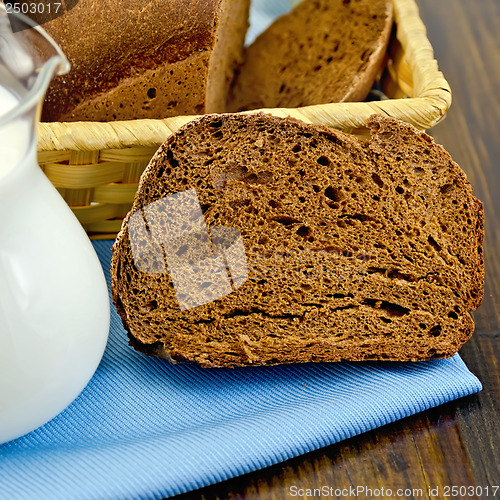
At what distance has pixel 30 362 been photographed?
3.32 feet

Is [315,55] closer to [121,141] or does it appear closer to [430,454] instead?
[121,141]

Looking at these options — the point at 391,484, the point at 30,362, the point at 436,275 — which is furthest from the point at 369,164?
the point at 30,362

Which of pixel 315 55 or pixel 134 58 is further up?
pixel 134 58

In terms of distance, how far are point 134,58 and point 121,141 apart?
21 cm

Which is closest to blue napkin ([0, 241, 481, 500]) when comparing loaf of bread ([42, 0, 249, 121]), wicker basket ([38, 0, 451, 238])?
wicker basket ([38, 0, 451, 238])

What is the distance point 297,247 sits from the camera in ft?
4.19

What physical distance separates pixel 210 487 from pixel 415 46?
0.98 meters

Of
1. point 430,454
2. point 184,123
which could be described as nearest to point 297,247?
point 184,123

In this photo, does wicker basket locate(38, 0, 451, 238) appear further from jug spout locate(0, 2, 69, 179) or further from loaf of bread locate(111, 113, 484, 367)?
jug spout locate(0, 2, 69, 179)

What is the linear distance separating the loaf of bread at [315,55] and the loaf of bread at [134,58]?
0.23 meters

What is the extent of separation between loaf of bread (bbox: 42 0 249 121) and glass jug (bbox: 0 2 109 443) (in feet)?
0.85

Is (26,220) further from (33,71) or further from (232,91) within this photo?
(232,91)

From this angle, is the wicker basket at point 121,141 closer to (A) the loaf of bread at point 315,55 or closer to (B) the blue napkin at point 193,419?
(A) the loaf of bread at point 315,55

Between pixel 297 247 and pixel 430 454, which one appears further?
pixel 297 247
